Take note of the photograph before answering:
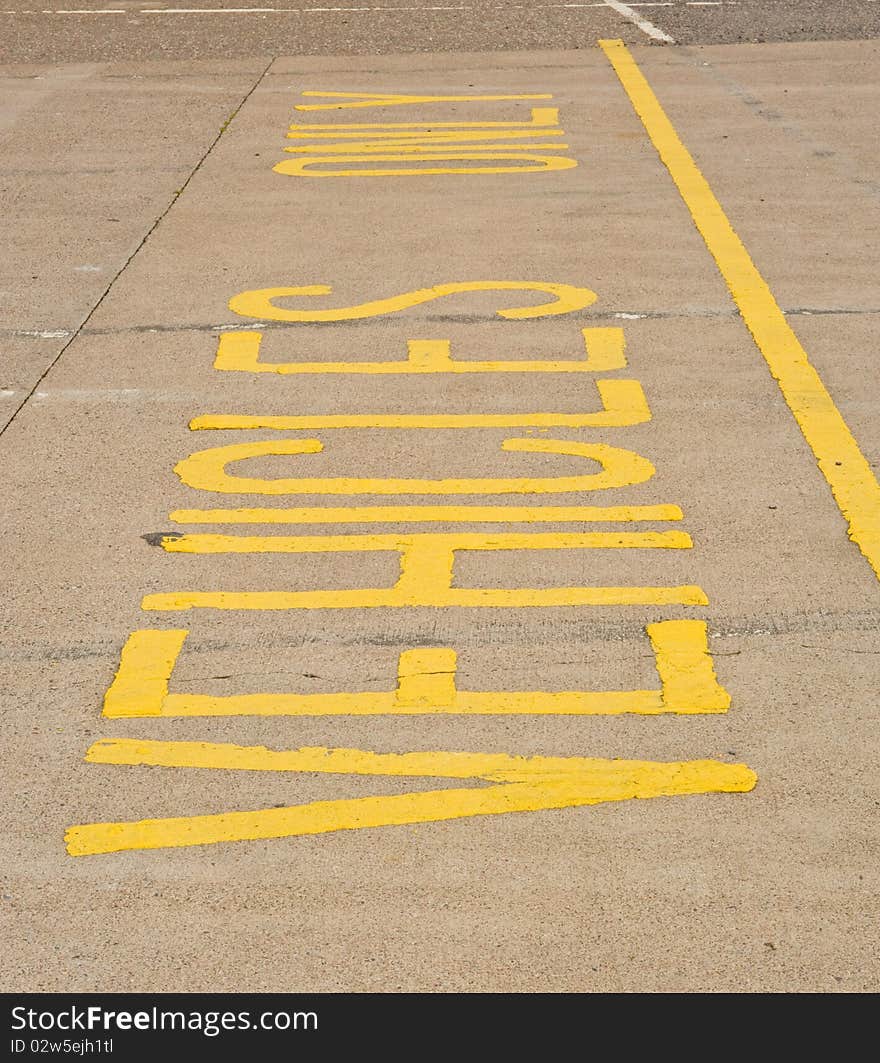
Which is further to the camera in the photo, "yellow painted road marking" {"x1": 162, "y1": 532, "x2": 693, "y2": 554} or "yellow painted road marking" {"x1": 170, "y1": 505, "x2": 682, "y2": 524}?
"yellow painted road marking" {"x1": 170, "y1": 505, "x2": 682, "y2": 524}

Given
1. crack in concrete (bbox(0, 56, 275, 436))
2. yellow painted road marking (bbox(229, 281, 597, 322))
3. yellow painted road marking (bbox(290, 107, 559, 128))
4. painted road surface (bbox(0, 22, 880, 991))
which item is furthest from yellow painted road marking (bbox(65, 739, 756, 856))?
yellow painted road marking (bbox(290, 107, 559, 128))

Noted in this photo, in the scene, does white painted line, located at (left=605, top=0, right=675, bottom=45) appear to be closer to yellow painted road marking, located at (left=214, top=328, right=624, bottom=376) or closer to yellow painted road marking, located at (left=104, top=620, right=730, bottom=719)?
yellow painted road marking, located at (left=214, top=328, right=624, bottom=376)

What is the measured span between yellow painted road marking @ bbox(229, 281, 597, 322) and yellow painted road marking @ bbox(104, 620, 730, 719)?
3180 mm

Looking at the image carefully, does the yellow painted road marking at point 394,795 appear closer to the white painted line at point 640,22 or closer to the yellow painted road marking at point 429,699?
the yellow painted road marking at point 429,699

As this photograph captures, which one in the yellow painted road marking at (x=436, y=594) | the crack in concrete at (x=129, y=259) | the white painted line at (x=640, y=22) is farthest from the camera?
the white painted line at (x=640, y=22)

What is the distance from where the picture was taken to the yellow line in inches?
210

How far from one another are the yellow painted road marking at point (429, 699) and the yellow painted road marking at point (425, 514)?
38.5 inches

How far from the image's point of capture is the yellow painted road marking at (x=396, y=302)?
287 inches

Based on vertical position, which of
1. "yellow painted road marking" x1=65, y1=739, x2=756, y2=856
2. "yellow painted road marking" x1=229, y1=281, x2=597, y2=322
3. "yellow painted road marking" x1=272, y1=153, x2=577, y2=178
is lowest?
"yellow painted road marking" x1=65, y1=739, x2=756, y2=856

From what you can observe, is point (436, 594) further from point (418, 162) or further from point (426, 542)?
point (418, 162)

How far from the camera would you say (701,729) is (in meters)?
4.09

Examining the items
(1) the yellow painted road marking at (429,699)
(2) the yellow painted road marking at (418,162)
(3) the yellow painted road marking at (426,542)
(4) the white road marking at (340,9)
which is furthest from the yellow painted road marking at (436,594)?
(4) the white road marking at (340,9)
